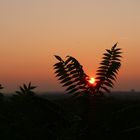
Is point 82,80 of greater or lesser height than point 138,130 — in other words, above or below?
above

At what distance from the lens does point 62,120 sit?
4391 millimetres

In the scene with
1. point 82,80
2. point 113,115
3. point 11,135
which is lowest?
point 11,135

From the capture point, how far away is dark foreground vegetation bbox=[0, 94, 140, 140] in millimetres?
4094

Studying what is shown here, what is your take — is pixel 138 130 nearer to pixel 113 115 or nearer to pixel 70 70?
pixel 113 115

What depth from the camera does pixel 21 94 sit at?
446 centimetres

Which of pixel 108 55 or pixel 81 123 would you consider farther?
pixel 108 55

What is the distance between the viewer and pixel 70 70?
4.43 metres

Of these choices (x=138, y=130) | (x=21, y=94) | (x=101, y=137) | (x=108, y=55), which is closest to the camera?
(x=138, y=130)

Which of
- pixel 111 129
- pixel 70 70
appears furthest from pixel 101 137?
pixel 70 70

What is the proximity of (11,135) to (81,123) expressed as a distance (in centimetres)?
64

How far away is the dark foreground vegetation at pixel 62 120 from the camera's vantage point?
4094mm

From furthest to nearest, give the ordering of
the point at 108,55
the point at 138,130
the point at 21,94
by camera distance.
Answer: the point at 108,55
the point at 21,94
the point at 138,130

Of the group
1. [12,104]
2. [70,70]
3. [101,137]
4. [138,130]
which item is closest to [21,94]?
[12,104]

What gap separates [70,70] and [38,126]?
0.60m
